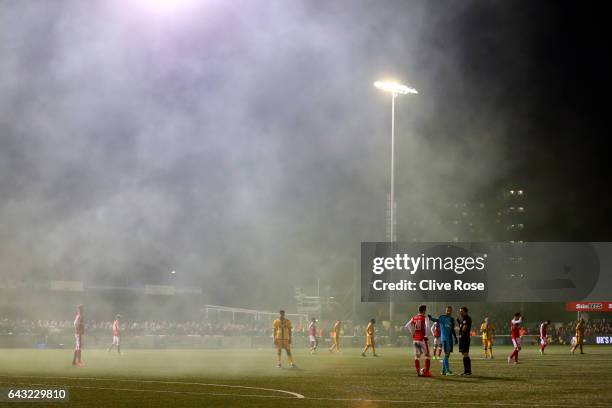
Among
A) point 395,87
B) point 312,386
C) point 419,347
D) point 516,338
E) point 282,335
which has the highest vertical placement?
point 395,87

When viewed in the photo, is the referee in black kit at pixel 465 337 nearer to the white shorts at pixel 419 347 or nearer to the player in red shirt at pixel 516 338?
the white shorts at pixel 419 347

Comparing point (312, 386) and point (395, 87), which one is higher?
point (395, 87)

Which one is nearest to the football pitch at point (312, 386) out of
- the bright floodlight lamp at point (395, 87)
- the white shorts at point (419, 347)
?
the white shorts at point (419, 347)

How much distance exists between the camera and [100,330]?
165 ft

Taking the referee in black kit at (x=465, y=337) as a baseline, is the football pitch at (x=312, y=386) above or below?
below

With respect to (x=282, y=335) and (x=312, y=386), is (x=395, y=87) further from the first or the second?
(x=312, y=386)

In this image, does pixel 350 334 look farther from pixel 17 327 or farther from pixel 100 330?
pixel 17 327

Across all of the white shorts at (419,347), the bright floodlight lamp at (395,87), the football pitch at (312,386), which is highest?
the bright floodlight lamp at (395,87)

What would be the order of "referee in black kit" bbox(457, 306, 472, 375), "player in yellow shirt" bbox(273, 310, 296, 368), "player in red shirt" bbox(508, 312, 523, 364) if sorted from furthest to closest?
"player in red shirt" bbox(508, 312, 523, 364) → "player in yellow shirt" bbox(273, 310, 296, 368) → "referee in black kit" bbox(457, 306, 472, 375)

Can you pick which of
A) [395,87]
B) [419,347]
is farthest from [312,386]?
[395,87]

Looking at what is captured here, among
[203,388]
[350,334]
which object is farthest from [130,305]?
[203,388]

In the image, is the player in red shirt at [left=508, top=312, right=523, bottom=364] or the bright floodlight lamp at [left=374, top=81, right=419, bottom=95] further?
the bright floodlight lamp at [left=374, top=81, right=419, bottom=95]

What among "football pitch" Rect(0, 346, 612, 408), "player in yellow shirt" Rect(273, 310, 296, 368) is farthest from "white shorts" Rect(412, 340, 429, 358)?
"player in yellow shirt" Rect(273, 310, 296, 368)

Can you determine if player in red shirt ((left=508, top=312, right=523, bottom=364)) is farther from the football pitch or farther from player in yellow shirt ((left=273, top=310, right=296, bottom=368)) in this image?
player in yellow shirt ((left=273, top=310, right=296, bottom=368))
